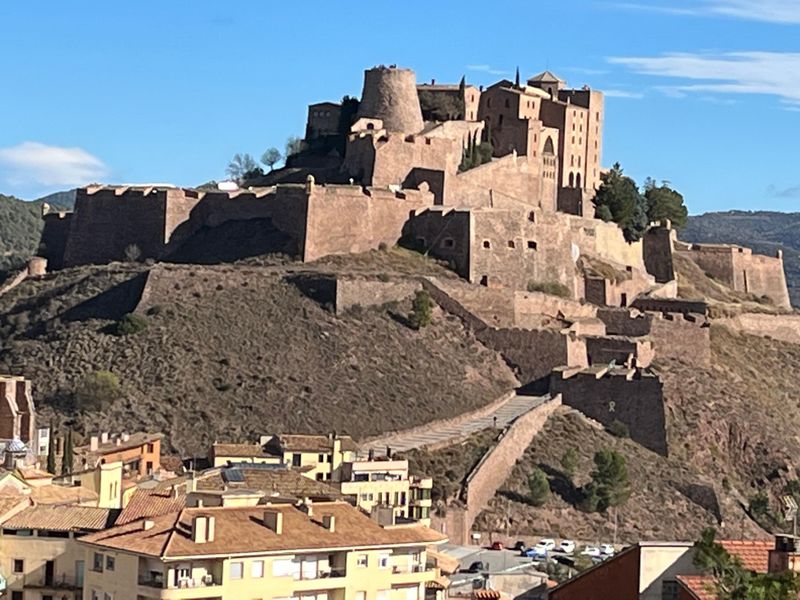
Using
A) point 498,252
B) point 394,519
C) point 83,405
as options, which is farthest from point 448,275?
point 394,519

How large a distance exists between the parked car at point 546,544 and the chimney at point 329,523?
1157 inches

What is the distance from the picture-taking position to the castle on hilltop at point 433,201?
97312 millimetres

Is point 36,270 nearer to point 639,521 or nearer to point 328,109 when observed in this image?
point 328,109

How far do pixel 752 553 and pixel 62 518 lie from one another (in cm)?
1711

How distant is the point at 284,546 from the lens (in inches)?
1614

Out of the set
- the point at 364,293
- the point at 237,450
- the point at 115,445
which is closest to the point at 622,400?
the point at 364,293

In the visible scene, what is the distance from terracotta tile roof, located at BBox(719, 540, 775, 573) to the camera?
30.7 meters

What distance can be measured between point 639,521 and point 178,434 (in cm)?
1653

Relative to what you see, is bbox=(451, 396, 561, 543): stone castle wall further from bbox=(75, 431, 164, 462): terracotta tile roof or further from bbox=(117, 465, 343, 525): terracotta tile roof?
bbox=(117, 465, 343, 525): terracotta tile roof

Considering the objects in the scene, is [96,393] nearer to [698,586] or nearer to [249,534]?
[249,534]

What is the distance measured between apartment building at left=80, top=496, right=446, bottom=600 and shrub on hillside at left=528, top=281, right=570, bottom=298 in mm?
55065

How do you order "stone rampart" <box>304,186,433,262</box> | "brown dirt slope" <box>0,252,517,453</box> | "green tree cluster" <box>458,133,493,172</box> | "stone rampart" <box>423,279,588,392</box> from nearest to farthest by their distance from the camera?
"brown dirt slope" <box>0,252,517,453</box> → "stone rampart" <box>423,279,588,392</box> → "stone rampart" <box>304,186,433,262</box> → "green tree cluster" <box>458,133,493,172</box>

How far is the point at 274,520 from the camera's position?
1642 inches

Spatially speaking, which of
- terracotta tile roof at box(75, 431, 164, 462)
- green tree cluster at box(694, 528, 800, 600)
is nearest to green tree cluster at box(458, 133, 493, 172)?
terracotta tile roof at box(75, 431, 164, 462)
